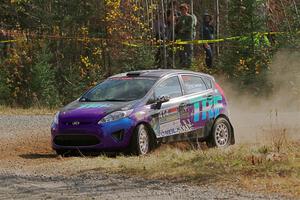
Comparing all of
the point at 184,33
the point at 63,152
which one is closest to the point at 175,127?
the point at 63,152

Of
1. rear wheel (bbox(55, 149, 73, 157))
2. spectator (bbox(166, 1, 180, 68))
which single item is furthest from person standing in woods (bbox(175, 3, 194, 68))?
rear wheel (bbox(55, 149, 73, 157))

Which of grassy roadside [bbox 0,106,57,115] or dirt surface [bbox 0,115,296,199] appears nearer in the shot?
dirt surface [bbox 0,115,296,199]

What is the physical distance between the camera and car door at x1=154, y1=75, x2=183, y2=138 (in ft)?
47.5

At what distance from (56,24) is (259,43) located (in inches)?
313

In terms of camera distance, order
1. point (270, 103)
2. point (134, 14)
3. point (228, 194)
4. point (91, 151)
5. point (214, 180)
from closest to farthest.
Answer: point (228, 194)
point (214, 180)
point (91, 151)
point (270, 103)
point (134, 14)

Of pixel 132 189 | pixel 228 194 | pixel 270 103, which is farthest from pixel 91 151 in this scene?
pixel 270 103

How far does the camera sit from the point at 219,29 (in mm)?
28438

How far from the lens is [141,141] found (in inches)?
549

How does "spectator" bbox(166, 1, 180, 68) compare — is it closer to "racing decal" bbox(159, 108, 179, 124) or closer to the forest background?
the forest background

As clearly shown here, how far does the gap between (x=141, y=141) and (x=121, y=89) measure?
1.45 m

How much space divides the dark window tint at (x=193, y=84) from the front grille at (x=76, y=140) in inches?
99.6

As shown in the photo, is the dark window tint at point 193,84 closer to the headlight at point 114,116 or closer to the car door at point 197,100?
the car door at point 197,100

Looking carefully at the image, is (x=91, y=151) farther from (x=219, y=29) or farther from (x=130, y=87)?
(x=219, y=29)

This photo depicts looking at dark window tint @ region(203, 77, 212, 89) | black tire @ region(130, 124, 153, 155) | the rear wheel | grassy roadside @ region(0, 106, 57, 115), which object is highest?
Result: dark window tint @ region(203, 77, 212, 89)
